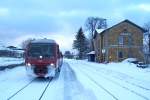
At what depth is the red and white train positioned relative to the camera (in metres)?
23.5

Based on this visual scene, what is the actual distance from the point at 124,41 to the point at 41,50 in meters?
48.6

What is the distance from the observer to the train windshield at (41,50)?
78.8 feet

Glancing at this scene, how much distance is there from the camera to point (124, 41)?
234 ft

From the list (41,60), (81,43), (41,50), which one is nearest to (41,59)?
(41,60)

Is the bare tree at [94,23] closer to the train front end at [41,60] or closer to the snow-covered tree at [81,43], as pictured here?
the snow-covered tree at [81,43]

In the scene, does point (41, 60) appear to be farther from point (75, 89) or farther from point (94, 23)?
point (94, 23)

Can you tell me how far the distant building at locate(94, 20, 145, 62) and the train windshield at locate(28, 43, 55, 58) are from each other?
46290 millimetres

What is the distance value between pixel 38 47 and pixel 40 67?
1.67 meters

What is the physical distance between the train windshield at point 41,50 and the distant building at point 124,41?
46290mm

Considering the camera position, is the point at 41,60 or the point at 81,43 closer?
the point at 41,60

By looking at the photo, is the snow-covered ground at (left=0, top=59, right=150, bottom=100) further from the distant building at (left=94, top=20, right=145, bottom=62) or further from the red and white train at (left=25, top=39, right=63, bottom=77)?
the distant building at (left=94, top=20, right=145, bottom=62)

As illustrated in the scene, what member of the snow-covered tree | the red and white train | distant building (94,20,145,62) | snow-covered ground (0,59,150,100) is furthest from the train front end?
the snow-covered tree

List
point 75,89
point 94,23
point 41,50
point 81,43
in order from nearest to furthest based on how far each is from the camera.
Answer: point 75,89, point 41,50, point 94,23, point 81,43

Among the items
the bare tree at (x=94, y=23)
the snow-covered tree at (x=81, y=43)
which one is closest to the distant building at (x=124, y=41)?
the bare tree at (x=94, y=23)
